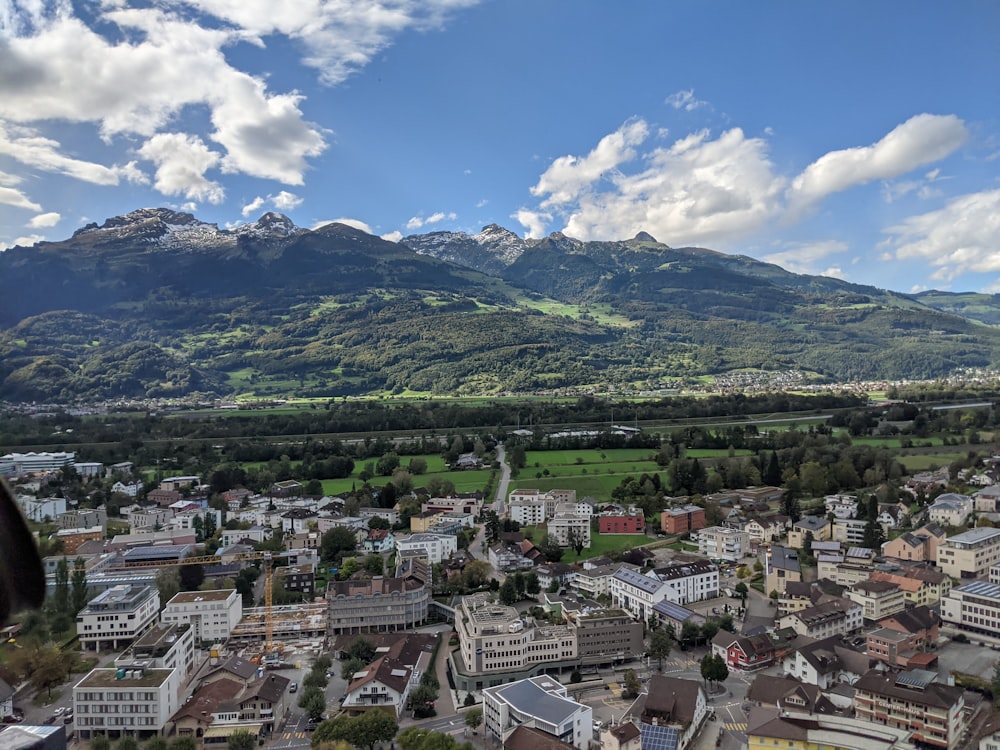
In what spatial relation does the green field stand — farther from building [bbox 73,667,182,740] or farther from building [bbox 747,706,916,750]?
building [bbox 73,667,182,740]

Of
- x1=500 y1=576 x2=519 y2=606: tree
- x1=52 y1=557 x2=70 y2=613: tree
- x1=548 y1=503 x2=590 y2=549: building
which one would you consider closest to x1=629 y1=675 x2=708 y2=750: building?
x1=500 y1=576 x2=519 y2=606: tree

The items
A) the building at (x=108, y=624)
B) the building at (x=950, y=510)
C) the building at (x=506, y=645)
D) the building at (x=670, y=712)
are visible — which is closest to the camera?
the building at (x=670, y=712)

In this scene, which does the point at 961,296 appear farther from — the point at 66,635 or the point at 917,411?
the point at 66,635

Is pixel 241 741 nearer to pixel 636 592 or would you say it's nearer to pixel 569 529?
pixel 636 592

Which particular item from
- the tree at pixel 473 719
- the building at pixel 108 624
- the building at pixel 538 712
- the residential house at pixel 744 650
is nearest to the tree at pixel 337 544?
the building at pixel 108 624

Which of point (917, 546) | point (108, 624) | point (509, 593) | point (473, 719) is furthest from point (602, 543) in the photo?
point (108, 624)

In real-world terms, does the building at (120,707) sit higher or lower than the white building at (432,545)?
lower

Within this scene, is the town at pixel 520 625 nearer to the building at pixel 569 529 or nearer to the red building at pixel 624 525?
the building at pixel 569 529
